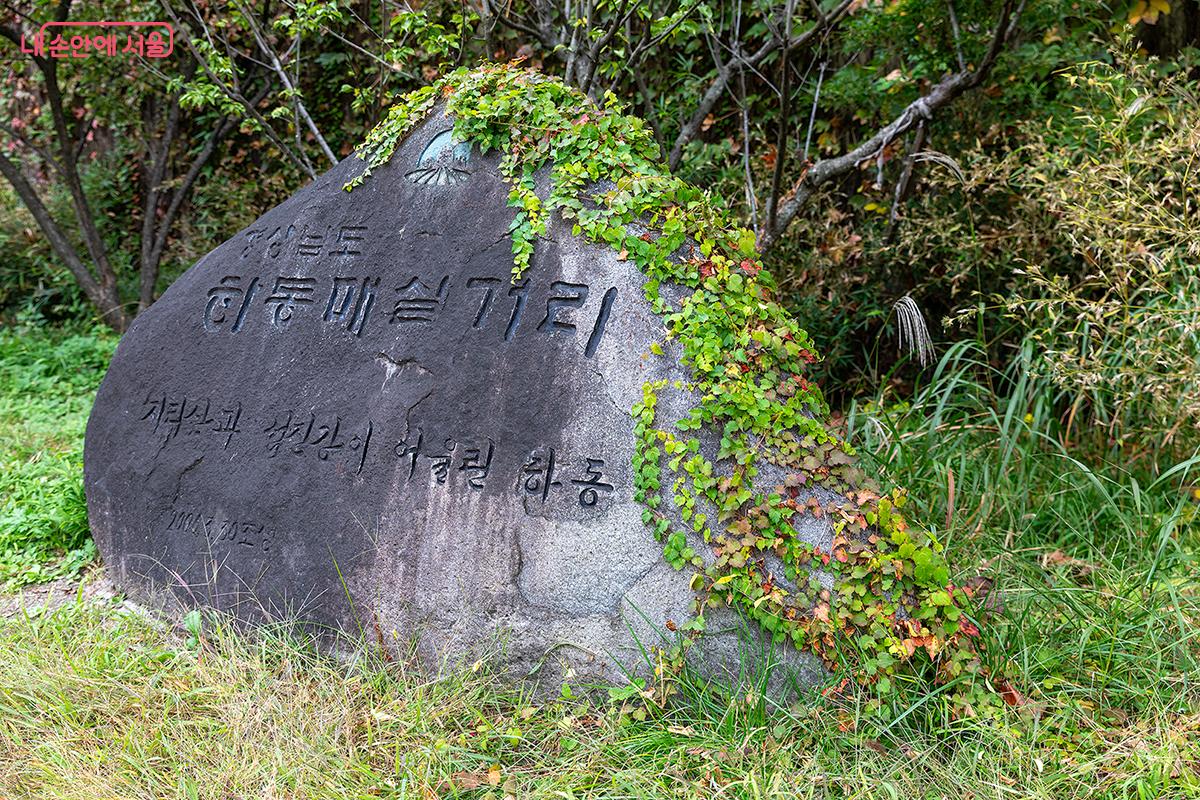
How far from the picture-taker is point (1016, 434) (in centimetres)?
363

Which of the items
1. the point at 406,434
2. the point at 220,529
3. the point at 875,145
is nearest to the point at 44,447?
the point at 220,529

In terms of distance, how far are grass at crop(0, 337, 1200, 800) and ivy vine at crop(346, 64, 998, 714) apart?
0.54 feet

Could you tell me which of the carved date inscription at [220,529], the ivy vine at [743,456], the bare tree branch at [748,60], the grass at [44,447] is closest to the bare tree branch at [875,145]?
the bare tree branch at [748,60]

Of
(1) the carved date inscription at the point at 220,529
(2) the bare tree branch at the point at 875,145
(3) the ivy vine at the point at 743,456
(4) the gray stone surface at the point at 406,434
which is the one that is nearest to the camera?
(3) the ivy vine at the point at 743,456

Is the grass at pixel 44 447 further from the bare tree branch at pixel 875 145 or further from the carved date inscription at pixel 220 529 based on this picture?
the bare tree branch at pixel 875 145

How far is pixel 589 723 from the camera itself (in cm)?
259

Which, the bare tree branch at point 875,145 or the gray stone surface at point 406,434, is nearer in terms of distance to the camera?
the gray stone surface at point 406,434

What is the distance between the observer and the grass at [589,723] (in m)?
2.35

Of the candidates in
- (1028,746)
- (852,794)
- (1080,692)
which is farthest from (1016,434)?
(852,794)

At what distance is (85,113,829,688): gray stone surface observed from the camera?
2656 millimetres

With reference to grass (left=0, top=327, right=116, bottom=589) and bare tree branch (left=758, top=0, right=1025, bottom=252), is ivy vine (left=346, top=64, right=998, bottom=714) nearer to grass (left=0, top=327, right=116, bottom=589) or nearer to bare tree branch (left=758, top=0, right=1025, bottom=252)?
bare tree branch (left=758, top=0, right=1025, bottom=252)

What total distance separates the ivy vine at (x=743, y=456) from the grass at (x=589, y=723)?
166 millimetres

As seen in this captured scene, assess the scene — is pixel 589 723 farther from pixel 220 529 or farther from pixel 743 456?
pixel 220 529

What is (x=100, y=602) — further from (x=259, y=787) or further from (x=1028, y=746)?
(x=1028, y=746)
